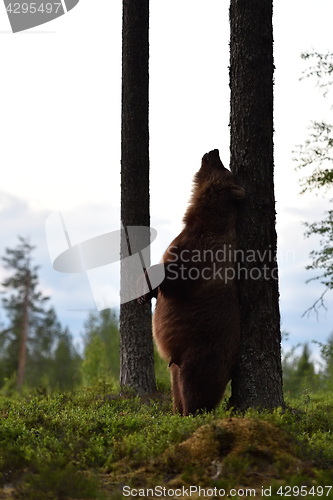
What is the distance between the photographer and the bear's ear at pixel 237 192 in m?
5.09

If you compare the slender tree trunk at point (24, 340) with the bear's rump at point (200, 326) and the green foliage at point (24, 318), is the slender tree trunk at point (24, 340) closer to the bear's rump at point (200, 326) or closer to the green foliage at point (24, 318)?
the green foliage at point (24, 318)

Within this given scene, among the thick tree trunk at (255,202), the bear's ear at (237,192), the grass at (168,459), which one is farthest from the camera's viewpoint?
the bear's ear at (237,192)

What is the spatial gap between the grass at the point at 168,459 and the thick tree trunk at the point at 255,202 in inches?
20.9

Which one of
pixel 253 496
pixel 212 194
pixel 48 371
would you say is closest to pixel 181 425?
pixel 253 496

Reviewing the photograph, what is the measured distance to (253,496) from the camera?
314 cm

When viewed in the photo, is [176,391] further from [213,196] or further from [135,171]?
[135,171]

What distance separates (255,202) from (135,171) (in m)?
3.41

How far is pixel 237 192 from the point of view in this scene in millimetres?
5086

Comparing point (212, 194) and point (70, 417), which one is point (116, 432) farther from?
point (212, 194)

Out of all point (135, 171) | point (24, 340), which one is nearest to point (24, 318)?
point (24, 340)

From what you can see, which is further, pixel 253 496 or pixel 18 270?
pixel 18 270

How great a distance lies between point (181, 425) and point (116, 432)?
2.54ft

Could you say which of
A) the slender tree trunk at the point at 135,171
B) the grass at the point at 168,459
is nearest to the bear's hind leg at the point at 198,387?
the grass at the point at 168,459

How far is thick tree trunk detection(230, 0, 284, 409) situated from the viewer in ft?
16.1
